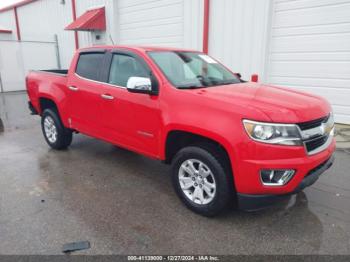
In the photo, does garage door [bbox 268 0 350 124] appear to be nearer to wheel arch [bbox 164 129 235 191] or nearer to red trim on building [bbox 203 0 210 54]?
red trim on building [bbox 203 0 210 54]

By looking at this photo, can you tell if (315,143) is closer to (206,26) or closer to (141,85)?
(141,85)

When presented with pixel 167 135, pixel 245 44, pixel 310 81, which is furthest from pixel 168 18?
pixel 167 135

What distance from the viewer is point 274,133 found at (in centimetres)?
263

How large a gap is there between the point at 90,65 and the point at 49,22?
13.9 metres

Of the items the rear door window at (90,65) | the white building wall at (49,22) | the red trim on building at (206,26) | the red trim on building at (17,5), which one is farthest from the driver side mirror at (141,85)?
the red trim on building at (17,5)

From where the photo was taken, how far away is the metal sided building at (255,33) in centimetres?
684

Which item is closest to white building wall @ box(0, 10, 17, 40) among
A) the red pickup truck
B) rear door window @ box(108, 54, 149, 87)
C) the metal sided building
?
the metal sided building

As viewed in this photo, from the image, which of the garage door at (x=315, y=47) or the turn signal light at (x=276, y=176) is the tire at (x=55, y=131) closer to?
the turn signal light at (x=276, y=176)

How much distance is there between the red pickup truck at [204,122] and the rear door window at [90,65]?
0.06ft

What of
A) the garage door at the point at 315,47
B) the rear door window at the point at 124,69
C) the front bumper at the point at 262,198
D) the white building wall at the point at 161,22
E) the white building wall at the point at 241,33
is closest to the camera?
the front bumper at the point at 262,198

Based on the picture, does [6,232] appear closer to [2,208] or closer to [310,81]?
[2,208]

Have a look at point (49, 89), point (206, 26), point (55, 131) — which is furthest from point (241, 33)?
point (55, 131)

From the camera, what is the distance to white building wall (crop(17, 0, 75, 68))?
15.0 meters

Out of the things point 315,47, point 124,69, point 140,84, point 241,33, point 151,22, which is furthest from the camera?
point 151,22
